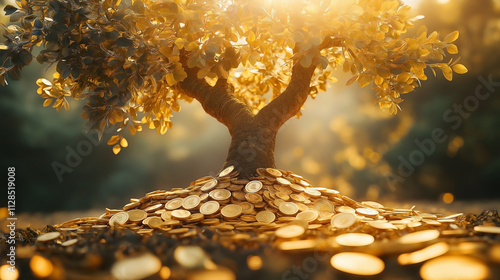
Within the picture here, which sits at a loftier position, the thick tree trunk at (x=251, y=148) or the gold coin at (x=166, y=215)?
the thick tree trunk at (x=251, y=148)

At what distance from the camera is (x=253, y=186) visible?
401 cm

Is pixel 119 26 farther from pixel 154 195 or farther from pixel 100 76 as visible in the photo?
pixel 154 195

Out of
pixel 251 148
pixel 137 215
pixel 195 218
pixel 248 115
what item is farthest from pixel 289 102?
pixel 137 215

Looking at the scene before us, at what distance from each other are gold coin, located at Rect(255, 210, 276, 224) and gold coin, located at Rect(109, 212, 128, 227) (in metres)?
1.25

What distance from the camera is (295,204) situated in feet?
12.5

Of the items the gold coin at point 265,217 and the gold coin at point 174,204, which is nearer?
the gold coin at point 265,217

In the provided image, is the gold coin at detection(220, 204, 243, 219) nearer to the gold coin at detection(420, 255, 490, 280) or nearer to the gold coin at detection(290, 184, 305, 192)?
the gold coin at detection(290, 184, 305, 192)

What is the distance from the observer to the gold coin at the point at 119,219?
368cm

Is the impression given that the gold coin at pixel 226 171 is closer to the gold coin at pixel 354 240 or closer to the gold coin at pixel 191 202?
the gold coin at pixel 191 202

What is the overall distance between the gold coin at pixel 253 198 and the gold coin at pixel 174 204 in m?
0.67

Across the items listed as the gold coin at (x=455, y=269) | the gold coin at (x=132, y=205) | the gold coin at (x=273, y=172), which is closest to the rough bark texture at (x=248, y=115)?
the gold coin at (x=273, y=172)

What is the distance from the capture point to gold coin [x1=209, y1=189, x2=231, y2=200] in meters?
3.85

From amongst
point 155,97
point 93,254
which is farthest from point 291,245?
point 155,97

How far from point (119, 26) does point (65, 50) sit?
0.57 meters
